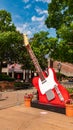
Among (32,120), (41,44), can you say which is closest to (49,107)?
(32,120)

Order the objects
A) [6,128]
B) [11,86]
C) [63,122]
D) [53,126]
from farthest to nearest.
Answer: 1. [11,86]
2. [63,122]
3. [53,126]
4. [6,128]

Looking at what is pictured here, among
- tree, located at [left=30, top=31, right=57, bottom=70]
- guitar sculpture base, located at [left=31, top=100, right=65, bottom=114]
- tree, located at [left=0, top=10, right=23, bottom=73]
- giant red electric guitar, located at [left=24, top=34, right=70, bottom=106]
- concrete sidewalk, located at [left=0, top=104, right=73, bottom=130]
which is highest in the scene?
tree, located at [left=0, top=10, right=23, bottom=73]

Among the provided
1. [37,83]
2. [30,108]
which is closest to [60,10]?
[37,83]

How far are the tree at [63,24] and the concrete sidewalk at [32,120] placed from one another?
627 centimetres

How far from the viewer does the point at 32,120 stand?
51.1ft

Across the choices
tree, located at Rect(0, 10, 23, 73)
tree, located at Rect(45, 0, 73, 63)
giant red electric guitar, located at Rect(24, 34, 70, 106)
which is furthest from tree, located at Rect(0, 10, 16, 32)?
giant red electric guitar, located at Rect(24, 34, 70, 106)

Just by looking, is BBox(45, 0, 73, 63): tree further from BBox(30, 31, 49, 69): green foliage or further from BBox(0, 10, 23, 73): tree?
BBox(0, 10, 23, 73): tree

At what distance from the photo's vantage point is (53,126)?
14.2 metres

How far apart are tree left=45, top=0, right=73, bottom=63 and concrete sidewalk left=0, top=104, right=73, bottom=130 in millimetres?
6271

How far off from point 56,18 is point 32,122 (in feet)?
42.0

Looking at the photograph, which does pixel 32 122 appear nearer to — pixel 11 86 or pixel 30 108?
pixel 30 108

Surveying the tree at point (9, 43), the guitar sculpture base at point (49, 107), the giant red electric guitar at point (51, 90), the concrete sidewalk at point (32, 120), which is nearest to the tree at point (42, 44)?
the giant red electric guitar at point (51, 90)

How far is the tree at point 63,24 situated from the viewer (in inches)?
854

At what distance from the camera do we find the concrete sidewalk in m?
13.9
